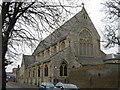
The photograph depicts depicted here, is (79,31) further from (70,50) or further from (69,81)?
(69,81)

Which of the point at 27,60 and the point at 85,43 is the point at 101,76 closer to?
the point at 85,43

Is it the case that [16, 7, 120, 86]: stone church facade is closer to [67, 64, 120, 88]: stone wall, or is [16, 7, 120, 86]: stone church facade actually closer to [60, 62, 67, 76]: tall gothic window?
[60, 62, 67, 76]: tall gothic window

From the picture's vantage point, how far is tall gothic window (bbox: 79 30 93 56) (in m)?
46.3

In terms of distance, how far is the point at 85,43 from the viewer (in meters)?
46.7

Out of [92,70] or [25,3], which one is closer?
[25,3]

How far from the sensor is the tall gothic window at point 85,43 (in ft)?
152

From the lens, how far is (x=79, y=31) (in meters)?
45.9

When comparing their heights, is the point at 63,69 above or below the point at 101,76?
above

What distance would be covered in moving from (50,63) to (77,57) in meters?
6.36

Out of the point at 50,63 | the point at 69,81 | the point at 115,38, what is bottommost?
the point at 69,81

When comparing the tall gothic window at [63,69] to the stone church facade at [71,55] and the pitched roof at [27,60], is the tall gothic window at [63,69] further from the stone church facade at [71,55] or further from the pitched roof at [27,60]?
the pitched roof at [27,60]

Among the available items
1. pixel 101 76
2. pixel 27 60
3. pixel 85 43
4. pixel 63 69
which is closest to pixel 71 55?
pixel 63 69

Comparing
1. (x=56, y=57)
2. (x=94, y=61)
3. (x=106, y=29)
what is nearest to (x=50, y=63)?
(x=56, y=57)

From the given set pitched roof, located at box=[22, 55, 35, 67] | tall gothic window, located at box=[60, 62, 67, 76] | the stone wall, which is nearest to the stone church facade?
tall gothic window, located at box=[60, 62, 67, 76]
